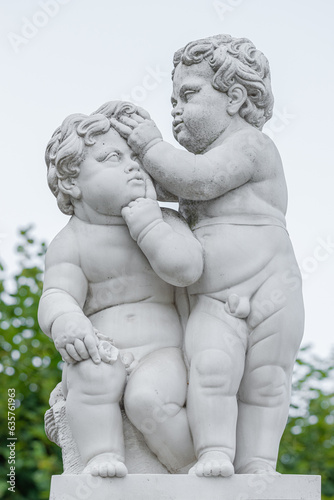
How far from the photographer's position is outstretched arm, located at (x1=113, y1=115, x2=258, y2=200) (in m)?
3.91

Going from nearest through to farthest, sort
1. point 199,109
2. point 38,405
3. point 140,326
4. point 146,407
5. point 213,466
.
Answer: point 213,466 → point 146,407 → point 140,326 → point 199,109 → point 38,405

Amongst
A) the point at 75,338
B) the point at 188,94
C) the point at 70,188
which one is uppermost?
the point at 188,94

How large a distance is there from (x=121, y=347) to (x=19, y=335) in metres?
5.75

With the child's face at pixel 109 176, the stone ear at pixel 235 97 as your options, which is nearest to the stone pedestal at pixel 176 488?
the child's face at pixel 109 176

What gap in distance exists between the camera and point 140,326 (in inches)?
154

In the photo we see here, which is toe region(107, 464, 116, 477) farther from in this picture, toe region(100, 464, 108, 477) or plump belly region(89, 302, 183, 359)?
plump belly region(89, 302, 183, 359)

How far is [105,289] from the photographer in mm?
4004

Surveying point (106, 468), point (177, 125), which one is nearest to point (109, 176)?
point (177, 125)

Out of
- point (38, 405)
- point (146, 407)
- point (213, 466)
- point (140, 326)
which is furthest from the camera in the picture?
point (38, 405)

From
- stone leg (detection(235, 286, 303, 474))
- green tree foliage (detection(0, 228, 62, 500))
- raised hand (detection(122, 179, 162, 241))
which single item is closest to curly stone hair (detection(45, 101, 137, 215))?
raised hand (detection(122, 179, 162, 241))

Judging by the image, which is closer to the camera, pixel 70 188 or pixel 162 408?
pixel 162 408

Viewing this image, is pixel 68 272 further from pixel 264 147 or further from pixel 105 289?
pixel 264 147

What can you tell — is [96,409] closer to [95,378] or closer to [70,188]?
[95,378]

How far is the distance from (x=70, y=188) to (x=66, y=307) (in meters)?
0.57
